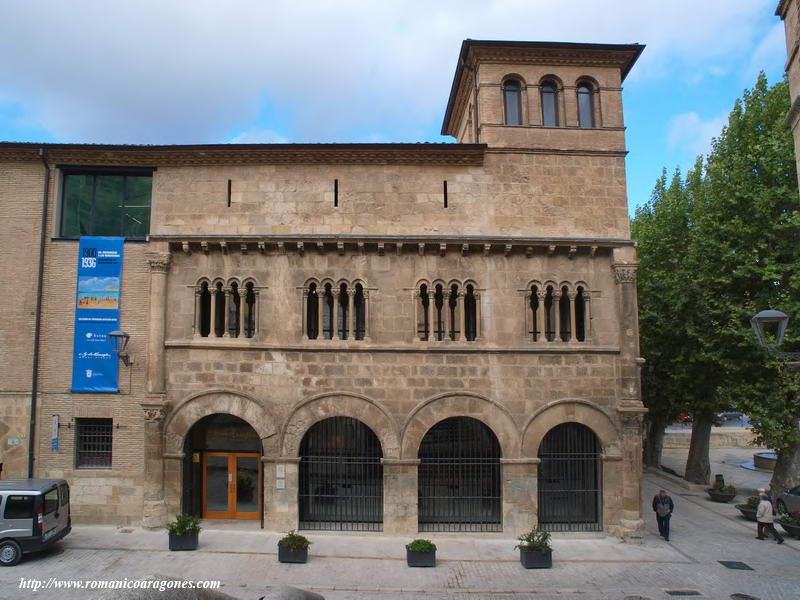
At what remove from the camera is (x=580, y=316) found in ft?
61.6

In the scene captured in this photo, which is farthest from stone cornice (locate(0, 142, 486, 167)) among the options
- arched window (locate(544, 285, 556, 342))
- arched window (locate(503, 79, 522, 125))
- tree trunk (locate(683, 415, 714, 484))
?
tree trunk (locate(683, 415, 714, 484))

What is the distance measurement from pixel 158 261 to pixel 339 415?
7.18m

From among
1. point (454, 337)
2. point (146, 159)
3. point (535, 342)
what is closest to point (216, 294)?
point (146, 159)

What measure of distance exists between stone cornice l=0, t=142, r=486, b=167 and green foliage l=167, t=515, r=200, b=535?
10.5 meters

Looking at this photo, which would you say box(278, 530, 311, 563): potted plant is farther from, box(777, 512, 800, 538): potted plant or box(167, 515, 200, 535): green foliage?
box(777, 512, 800, 538): potted plant

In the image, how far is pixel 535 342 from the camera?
1827 cm

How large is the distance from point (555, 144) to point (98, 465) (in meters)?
17.2

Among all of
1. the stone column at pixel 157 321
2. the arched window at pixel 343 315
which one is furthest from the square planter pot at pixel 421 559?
the stone column at pixel 157 321

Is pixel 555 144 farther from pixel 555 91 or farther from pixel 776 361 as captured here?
pixel 776 361

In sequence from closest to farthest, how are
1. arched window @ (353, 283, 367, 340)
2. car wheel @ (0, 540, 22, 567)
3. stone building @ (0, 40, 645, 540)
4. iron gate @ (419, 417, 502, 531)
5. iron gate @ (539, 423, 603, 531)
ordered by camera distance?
car wheel @ (0, 540, 22, 567), stone building @ (0, 40, 645, 540), iron gate @ (419, 417, 502, 531), iron gate @ (539, 423, 603, 531), arched window @ (353, 283, 367, 340)

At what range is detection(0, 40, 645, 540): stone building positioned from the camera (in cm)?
1773

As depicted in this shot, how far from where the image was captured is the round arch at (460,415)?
1761 centimetres

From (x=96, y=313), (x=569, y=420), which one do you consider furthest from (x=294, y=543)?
(x=96, y=313)

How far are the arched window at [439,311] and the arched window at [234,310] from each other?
19.7ft
